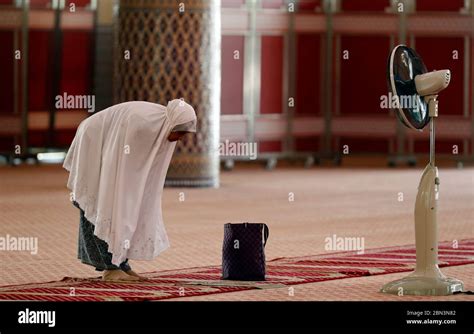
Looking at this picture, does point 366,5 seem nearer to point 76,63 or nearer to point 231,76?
point 231,76

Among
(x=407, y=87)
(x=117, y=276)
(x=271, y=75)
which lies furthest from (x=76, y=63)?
(x=407, y=87)

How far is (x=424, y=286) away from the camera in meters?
6.18

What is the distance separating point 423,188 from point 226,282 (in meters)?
1.09

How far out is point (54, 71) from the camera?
48.7ft

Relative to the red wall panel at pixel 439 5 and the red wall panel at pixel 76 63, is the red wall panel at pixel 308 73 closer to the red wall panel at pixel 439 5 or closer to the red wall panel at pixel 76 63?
the red wall panel at pixel 439 5

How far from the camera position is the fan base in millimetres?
6160

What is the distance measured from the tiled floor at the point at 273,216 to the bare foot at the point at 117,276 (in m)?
0.37

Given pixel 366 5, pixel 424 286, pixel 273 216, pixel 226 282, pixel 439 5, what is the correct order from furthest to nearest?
pixel 366 5 < pixel 439 5 < pixel 273 216 < pixel 226 282 < pixel 424 286

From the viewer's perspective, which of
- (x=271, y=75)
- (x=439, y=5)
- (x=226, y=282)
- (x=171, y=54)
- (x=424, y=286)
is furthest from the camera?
(x=439, y=5)

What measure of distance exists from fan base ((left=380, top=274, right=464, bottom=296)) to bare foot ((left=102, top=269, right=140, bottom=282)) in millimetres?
1257

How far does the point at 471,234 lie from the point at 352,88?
6.42 m

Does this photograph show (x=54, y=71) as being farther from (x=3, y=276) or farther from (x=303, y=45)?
(x=3, y=276)

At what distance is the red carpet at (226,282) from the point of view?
238 inches

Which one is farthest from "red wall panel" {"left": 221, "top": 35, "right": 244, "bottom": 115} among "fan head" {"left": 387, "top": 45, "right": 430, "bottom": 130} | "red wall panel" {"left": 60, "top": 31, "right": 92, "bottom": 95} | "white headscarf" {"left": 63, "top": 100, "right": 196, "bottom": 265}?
"fan head" {"left": 387, "top": 45, "right": 430, "bottom": 130}
